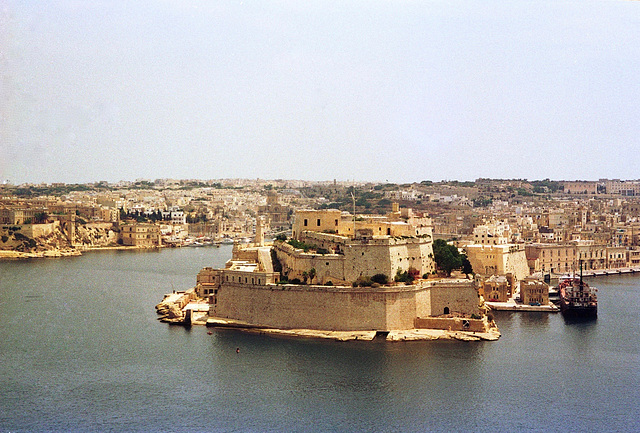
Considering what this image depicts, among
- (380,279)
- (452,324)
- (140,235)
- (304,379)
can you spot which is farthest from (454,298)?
(140,235)

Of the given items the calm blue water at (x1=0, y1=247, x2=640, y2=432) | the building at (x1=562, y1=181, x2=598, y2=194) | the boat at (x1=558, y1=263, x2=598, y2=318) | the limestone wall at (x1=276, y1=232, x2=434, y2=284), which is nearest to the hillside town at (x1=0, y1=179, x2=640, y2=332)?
the limestone wall at (x1=276, y1=232, x2=434, y2=284)

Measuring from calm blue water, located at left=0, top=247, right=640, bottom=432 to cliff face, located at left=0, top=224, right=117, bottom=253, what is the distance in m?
11.7

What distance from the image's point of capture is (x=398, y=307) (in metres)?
11.0

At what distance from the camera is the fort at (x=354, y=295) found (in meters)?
10.9

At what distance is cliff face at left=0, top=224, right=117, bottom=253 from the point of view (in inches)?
928

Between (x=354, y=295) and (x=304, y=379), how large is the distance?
7.19 feet

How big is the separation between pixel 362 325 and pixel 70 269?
424 inches

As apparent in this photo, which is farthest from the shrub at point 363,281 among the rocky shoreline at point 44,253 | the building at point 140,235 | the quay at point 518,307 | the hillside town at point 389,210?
the building at point 140,235

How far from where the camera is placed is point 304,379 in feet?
29.4

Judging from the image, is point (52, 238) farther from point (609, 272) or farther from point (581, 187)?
point (581, 187)

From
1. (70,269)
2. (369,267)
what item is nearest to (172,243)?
(70,269)

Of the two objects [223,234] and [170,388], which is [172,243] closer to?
[223,234]

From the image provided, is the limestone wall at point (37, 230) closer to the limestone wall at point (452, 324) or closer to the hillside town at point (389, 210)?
the hillside town at point (389, 210)

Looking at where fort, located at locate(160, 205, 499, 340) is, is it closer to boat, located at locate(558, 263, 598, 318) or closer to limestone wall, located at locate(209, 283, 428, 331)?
limestone wall, located at locate(209, 283, 428, 331)
